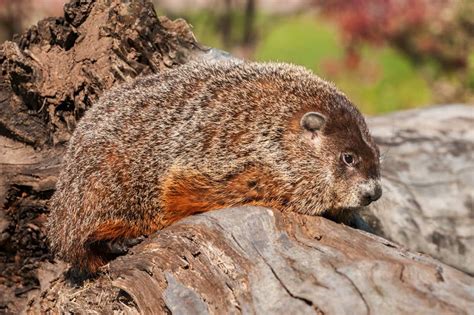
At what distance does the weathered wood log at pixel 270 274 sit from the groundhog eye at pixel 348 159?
0.46 meters

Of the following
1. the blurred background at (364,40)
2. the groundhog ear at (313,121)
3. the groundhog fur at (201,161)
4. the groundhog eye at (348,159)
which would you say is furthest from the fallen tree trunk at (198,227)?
the blurred background at (364,40)

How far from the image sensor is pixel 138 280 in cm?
446

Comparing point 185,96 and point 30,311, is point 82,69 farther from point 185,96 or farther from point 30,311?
point 30,311

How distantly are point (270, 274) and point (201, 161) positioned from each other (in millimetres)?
1054

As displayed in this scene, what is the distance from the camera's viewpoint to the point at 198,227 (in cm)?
461

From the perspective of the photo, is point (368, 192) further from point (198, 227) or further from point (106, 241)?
point (106, 241)

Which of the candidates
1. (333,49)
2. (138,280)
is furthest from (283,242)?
(333,49)

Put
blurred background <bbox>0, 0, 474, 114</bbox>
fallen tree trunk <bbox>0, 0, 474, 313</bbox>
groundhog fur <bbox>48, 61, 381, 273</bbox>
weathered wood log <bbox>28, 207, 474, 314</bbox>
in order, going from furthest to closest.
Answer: blurred background <bbox>0, 0, 474, 114</bbox>, groundhog fur <bbox>48, 61, 381, 273</bbox>, fallen tree trunk <bbox>0, 0, 474, 313</bbox>, weathered wood log <bbox>28, 207, 474, 314</bbox>

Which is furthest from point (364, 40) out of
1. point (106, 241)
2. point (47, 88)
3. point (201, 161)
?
point (106, 241)

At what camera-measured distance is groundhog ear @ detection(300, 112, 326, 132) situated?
5.18 meters

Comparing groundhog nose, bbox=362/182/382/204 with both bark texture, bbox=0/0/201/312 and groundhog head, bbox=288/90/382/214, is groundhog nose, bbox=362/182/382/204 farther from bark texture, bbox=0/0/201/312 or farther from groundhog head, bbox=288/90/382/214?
bark texture, bbox=0/0/201/312

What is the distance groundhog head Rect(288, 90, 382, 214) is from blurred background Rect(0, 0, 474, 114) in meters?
6.36

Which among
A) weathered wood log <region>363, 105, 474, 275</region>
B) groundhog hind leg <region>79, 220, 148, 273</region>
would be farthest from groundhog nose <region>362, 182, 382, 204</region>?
groundhog hind leg <region>79, 220, 148, 273</region>

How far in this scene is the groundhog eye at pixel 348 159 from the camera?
→ 514 cm
